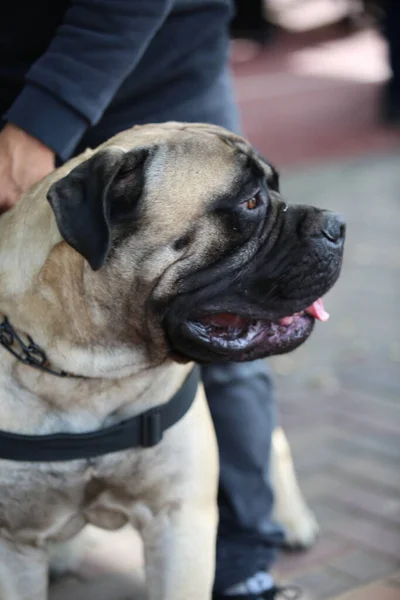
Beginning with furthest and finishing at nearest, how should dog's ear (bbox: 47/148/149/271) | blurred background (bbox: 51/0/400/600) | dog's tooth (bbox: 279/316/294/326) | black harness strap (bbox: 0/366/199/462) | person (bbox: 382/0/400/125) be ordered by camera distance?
person (bbox: 382/0/400/125) < blurred background (bbox: 51/0/400/600) < dog's tooth (bbox: 279/316/294/326) < black harness strap (bbox: 0/366/199/462) < dog's ear (bbox: 47/148/149/271)

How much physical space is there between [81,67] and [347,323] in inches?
136

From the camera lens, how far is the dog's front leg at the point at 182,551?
2.94 m

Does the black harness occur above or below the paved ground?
above

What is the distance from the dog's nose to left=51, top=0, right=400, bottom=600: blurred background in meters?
1.21

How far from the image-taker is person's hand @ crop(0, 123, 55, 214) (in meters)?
2.95

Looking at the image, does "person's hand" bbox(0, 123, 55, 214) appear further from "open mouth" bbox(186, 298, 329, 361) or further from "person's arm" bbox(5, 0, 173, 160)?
"open mouth" bbox(186, 298, 329, 361)

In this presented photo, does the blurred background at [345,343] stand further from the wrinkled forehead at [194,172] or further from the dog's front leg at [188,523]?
the wrinkled forehead at [194,172]

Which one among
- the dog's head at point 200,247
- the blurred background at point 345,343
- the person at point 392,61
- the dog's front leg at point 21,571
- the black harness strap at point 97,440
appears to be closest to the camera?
the dog's head at point 200,247

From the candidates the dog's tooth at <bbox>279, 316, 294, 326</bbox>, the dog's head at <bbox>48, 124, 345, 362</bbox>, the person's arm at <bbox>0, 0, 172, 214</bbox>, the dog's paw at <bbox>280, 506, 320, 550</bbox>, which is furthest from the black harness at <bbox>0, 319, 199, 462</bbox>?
the dog's paw at <bbox>280, 506, 320, 550</bbox>

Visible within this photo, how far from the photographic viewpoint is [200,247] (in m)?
2.70

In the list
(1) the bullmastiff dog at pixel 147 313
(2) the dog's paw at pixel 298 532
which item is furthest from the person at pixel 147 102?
(2) the dog's paw at pixel 298 532

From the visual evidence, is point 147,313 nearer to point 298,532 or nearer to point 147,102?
point 147,102

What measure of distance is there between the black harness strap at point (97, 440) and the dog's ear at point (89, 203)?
490mm

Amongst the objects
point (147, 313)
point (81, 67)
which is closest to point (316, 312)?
point (147, 313)
